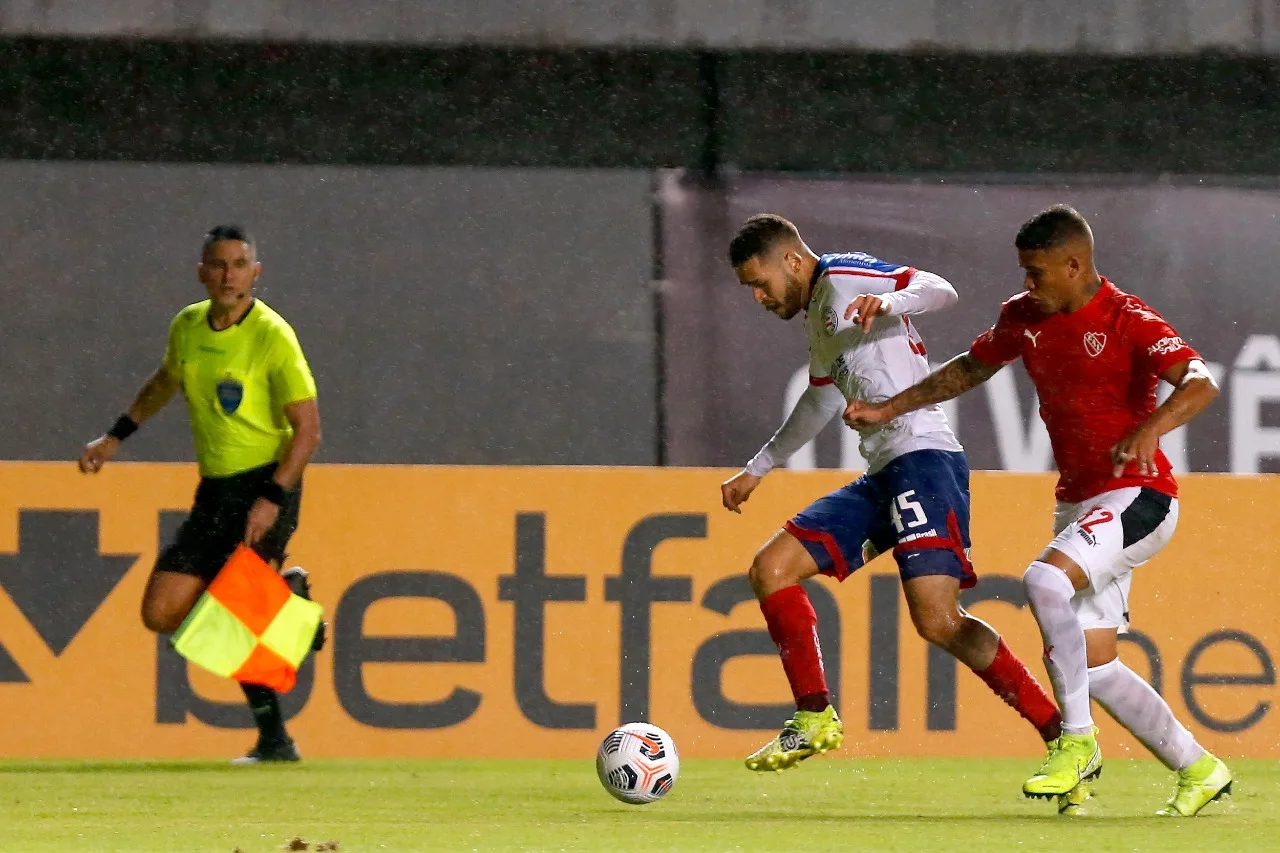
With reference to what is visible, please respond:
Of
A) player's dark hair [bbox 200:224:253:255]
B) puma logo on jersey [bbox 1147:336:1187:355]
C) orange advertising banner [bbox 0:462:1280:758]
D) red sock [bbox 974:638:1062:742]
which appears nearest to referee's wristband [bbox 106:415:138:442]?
orange advertising banner [bbox 0:462:1280:758]

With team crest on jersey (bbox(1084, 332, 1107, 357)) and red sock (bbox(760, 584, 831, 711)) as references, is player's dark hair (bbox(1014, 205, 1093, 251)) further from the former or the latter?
red sock (bbox(760, 584, 831, 711))

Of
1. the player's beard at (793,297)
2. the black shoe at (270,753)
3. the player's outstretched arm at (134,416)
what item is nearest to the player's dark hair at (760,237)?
the player's beard at (793,297)

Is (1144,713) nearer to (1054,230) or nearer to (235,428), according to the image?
(1054,230)

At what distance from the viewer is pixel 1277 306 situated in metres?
12.3

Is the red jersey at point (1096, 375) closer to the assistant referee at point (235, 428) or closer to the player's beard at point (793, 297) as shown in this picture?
the player's beard at point (793, 297)

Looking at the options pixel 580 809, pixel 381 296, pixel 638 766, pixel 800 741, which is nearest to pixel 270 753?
pixel 580 809

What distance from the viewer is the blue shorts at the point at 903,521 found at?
23.1ft

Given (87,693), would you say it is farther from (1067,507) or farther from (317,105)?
(317,105)

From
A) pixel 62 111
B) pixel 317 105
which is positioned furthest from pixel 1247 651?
pixel 62 111

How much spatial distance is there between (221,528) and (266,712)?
732 mm

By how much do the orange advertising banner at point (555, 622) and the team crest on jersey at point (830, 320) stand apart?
248cm

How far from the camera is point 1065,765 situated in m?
6.42

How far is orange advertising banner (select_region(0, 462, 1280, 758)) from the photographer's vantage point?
30.4 ft

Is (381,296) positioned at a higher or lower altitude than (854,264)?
higher
